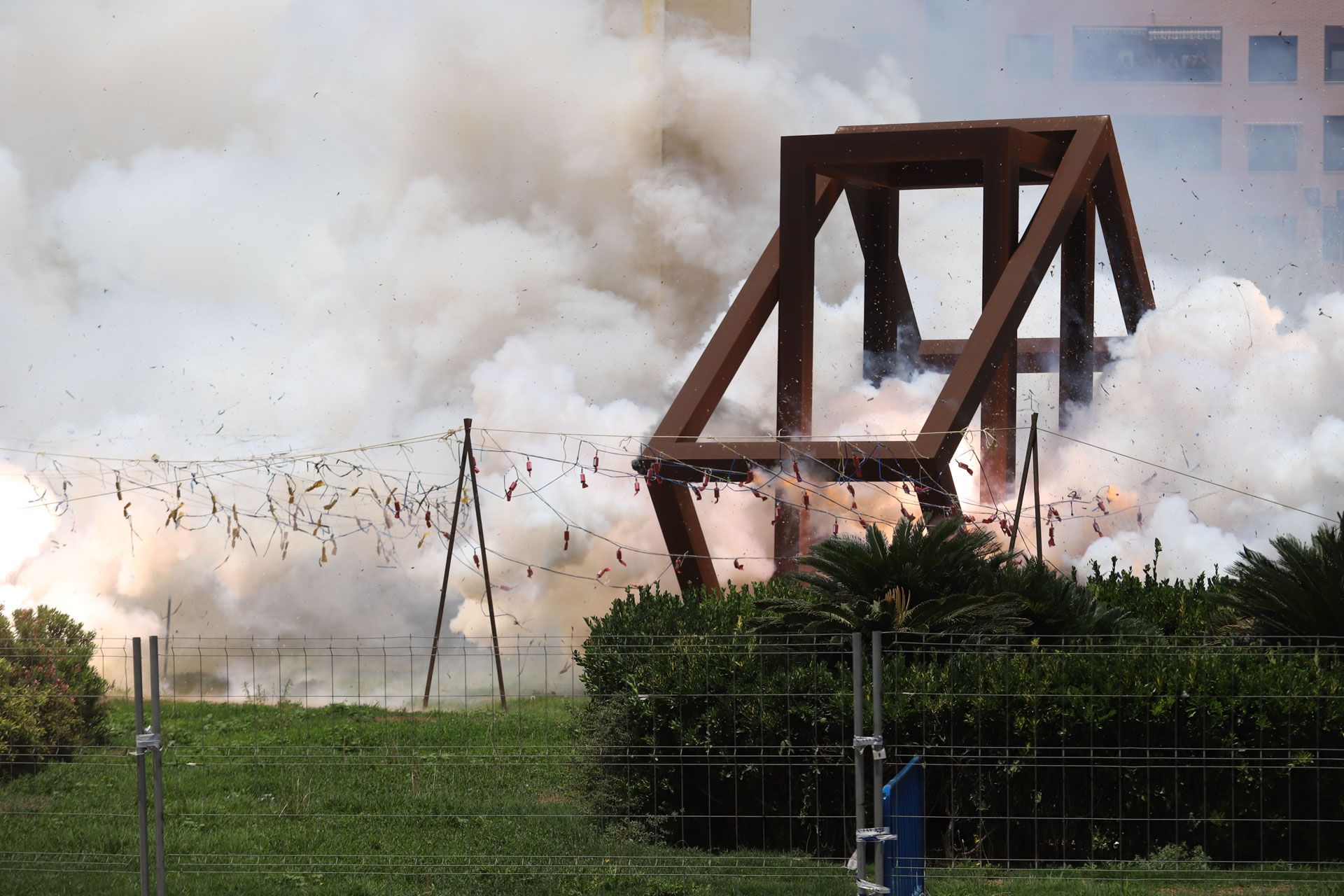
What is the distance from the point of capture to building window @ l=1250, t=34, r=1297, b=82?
137 feet

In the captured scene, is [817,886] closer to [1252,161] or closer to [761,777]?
[761,777]

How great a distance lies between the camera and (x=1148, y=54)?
41.2 m

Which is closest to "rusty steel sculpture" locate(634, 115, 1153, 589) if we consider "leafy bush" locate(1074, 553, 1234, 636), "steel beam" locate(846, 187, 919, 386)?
"steel beam" locate(846, 187, 919, 386)

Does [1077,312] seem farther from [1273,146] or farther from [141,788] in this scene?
[1273,146]

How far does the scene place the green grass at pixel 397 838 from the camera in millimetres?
8602

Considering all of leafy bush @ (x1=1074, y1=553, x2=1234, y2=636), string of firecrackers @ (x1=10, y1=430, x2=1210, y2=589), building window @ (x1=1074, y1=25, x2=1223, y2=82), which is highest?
building window @ (x1=1074, y1=25, x2=1223, y2=82)

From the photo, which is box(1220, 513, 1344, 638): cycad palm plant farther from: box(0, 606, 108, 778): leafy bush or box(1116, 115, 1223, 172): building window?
box(1116, 115, 1223, 172): building window

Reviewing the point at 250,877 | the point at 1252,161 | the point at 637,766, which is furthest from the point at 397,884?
the point at 1252,161

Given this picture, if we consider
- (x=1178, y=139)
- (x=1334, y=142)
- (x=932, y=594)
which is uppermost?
(x=1334, y=142)

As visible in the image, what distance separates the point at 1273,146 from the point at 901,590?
3595 cm

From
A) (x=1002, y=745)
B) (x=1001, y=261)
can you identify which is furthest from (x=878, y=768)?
(x=1001, y=261)

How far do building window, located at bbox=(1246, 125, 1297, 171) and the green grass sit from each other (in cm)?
3496

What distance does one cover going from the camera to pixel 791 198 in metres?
15.8

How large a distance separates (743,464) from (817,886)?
21.2 ft
